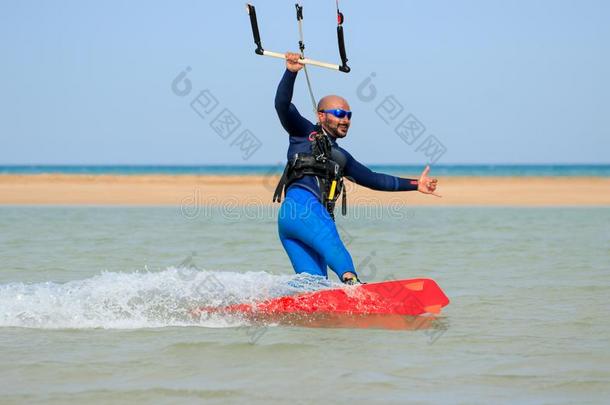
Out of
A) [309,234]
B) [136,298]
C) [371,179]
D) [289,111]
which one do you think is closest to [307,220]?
[309,234]

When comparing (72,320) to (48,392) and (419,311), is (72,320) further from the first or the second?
(419,311)

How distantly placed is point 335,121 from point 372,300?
152 centimetres

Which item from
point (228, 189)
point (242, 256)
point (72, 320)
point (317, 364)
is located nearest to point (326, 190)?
point (317, 364)

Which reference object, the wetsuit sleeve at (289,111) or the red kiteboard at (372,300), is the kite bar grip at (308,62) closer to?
the wetsuit sleeve at (289,111)

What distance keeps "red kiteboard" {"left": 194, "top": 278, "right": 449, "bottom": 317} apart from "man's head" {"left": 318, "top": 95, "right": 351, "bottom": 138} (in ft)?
4.31

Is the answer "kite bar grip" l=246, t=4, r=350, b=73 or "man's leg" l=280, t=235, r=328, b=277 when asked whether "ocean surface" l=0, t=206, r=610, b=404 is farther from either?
"kite bar grip" l=246, t=4, r=350, b=73

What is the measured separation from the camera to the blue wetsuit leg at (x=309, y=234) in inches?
281

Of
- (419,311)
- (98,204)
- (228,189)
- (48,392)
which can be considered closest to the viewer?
(48,392)

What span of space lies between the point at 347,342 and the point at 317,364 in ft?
2.33

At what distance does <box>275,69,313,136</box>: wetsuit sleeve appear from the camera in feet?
22.3

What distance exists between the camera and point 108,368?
576cm

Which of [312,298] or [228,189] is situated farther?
[228,189]

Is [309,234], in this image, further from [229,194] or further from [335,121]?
[229,194]

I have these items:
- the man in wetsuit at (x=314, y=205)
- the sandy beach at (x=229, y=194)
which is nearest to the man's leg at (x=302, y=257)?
the man in wetsuit at (x=314, y=205)
